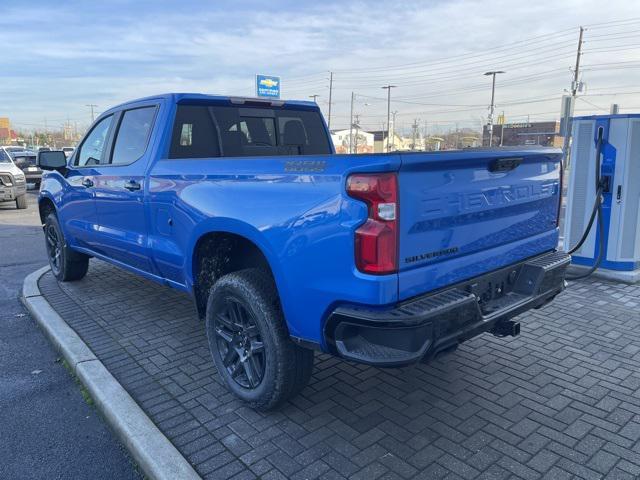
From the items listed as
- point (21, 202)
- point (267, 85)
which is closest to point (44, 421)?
point (21, 202)

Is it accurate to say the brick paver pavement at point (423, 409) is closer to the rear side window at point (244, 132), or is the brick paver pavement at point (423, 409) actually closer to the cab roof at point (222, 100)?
the rear side window at point (244, 132)

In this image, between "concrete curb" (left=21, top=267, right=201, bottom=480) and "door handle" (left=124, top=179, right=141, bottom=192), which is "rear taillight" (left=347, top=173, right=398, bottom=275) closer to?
"concrete curb" (left=21, top=267, right=201, bottom=480)

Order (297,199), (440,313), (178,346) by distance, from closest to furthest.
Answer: (440,313), (297,199), (178,346)

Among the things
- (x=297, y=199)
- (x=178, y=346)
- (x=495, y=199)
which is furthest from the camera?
(x=178, y=346)

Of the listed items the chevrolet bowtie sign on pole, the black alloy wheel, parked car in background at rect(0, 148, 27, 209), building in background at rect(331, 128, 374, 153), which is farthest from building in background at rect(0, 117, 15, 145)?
the black alloy wheel

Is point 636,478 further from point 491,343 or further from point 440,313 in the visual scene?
point 491,343

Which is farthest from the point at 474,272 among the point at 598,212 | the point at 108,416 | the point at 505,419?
the point at 598,212

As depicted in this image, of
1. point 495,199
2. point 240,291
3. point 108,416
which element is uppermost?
point 495,199

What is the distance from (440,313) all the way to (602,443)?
1.34 metres

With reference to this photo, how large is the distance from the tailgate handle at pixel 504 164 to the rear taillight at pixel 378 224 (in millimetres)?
808

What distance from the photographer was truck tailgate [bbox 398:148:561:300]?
249 cm

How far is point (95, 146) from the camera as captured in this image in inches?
211

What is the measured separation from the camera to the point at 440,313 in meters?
2.46

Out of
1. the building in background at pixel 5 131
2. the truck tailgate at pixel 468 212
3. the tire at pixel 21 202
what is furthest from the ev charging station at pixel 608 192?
the building in background at pixel 5 131
